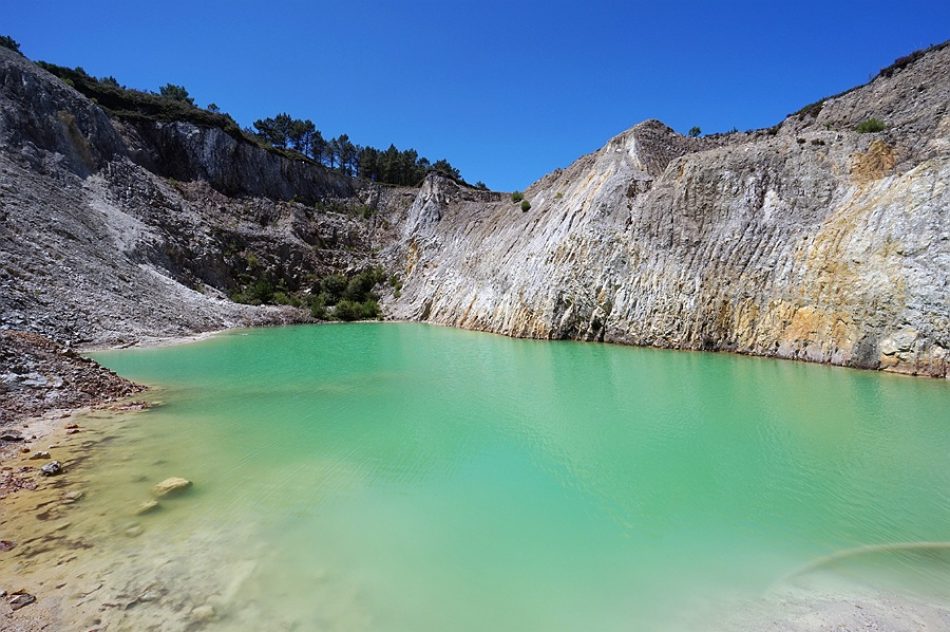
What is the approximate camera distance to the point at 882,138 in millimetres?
21297

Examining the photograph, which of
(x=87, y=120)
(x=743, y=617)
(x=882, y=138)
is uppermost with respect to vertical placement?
(x=87, y=120)

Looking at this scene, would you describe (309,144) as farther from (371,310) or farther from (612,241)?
(612,241)

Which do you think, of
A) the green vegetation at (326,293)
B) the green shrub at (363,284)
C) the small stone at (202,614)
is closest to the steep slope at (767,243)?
the green vegetation at (326,293)

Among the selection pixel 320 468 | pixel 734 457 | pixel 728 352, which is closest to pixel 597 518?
pixel 734 457

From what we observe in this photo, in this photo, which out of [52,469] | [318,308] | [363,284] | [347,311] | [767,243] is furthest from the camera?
[363,284]

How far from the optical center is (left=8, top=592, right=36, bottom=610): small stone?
4.47 metres

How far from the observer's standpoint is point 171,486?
7195 millimetres

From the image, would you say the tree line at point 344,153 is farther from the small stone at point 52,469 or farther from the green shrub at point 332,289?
the small stone at point 52,469

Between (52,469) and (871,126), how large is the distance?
102 feet

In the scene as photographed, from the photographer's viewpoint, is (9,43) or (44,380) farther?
(9,43)

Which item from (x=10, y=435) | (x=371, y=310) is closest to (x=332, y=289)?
(x=371, y=310)

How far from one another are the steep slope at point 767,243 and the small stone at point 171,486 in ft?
67.0

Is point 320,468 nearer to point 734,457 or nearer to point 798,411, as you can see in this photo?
point 734,457

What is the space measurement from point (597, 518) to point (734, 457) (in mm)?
3695
